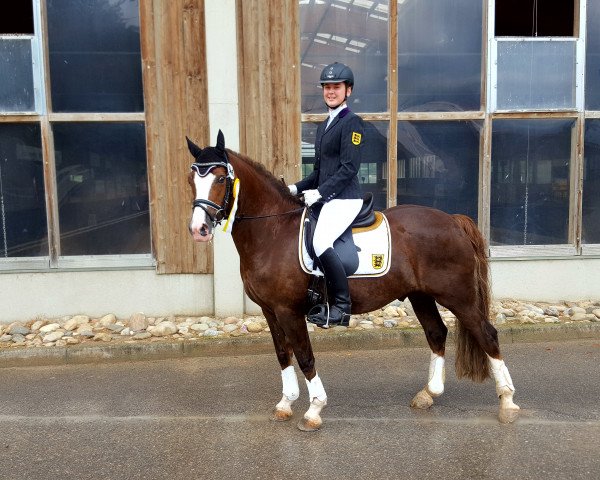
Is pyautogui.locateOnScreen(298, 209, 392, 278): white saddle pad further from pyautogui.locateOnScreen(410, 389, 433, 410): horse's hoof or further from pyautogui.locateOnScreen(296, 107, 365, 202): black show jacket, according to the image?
pyautogui.locateOnScreen(410, 389, 433, 410): horse's hoof

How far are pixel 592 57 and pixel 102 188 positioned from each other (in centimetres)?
680

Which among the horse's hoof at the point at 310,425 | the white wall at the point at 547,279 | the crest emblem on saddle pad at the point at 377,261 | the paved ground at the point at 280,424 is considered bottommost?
the paved ground at the point at 280,424

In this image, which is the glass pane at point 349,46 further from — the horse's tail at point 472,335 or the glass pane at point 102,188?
the horse's tail at point 472,335

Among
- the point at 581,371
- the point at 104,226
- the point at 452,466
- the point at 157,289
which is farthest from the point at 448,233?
the point at 104,226

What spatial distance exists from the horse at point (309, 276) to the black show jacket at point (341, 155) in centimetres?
35

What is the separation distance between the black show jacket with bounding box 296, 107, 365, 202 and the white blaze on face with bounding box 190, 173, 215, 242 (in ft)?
2.79

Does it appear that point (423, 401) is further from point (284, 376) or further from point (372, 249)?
point (372, 249)

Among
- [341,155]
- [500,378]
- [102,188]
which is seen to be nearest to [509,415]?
[500,378]

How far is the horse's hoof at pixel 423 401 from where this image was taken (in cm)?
451

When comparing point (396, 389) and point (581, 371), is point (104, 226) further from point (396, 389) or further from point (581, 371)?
point (581, 371)

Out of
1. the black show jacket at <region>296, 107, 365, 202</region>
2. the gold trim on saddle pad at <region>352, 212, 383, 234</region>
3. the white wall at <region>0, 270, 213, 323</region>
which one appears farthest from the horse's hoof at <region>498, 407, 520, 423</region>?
the white wall at <region>0, 270, 213, 323</region>

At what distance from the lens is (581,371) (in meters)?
5.35

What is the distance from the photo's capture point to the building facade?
6.70 meters

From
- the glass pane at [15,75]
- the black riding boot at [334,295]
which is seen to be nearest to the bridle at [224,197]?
the black riding boot at [334,295]
